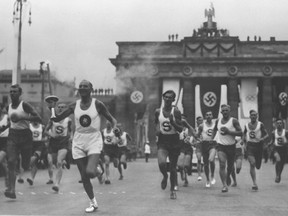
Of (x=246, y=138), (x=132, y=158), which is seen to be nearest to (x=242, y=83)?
(x=132, y=158)

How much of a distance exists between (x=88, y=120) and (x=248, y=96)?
55.0 m

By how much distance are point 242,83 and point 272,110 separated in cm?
568

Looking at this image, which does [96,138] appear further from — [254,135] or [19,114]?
[254,135]

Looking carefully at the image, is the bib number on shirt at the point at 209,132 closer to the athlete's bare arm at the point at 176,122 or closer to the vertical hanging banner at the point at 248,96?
the athlete's bare arm at the point at 176,122

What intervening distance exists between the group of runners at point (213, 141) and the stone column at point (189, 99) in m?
50.6

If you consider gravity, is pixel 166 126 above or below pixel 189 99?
below

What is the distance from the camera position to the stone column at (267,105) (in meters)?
69.1

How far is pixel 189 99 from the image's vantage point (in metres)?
70.9

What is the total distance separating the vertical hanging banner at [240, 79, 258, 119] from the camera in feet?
198

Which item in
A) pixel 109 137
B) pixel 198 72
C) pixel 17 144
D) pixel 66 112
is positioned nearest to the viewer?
pixel 66 112

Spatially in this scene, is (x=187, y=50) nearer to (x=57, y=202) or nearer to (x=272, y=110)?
(x=272, y=110)

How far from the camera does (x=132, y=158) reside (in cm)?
5559

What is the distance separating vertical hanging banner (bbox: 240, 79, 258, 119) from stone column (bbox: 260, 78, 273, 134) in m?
1.96

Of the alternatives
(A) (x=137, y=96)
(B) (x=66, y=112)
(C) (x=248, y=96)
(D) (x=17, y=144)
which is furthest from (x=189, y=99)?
(B) (x=66, y=112)
